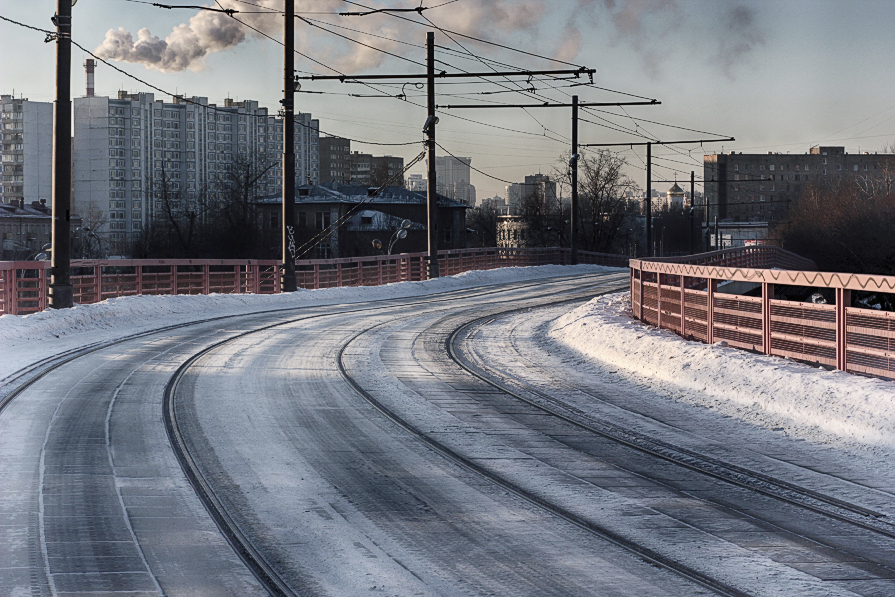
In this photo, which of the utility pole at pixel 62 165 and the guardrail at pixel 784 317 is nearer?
the guardrail at pixel 784 317

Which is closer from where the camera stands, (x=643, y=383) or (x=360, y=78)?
(x=643, y=383)

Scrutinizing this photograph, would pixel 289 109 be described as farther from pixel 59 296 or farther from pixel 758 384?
pixel 758 384

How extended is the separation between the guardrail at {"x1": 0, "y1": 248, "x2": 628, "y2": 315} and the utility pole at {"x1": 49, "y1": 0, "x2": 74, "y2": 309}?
667mm

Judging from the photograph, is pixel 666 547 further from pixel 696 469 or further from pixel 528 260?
pixel 528 260

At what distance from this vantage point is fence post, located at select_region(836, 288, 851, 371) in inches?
442

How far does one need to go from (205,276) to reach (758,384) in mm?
20464

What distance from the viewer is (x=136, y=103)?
196 meters

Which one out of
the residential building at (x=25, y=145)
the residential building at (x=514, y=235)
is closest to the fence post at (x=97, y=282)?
the residential building at (x=514, y=235)

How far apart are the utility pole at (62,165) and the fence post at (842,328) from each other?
15000mm

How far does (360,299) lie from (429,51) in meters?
10.8

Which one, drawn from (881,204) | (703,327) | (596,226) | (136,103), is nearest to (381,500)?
(703,327)

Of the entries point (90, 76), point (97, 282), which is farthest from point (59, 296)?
point (90, 76)

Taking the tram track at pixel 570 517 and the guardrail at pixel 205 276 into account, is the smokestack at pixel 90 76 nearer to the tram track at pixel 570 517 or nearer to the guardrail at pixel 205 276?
the guardrail at pixel 205 276

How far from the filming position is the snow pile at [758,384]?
9.95 m
